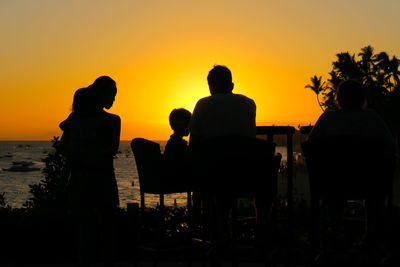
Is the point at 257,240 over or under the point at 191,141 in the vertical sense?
under

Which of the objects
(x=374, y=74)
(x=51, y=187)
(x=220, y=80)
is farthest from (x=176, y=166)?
(x=374, y=74)

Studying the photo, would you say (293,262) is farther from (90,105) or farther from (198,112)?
(90,105)

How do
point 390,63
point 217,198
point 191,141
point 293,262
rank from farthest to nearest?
point 390,63
point 293,262
point 191,141
point 217,198

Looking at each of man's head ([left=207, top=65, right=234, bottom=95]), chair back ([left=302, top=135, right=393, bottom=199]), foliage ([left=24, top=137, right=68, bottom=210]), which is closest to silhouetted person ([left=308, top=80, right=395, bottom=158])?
chair back ([left=302, top=135, right=393, bottom=199])

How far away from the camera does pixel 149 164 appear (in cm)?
490

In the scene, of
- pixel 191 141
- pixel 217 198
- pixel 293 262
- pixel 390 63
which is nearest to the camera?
pixel 217 198

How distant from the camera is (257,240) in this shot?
4438 millimetres

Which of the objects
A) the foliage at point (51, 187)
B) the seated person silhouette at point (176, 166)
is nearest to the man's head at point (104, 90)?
the seated person silhouette at point (176, 166)

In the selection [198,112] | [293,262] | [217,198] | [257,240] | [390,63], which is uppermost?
[390,63]

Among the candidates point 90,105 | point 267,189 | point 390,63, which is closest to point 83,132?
point 90,105

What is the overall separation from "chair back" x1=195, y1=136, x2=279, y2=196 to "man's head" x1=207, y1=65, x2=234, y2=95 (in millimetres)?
839

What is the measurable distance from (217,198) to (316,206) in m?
1.07

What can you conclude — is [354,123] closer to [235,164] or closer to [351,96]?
[351,96]

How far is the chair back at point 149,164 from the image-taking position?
485 centimetres
